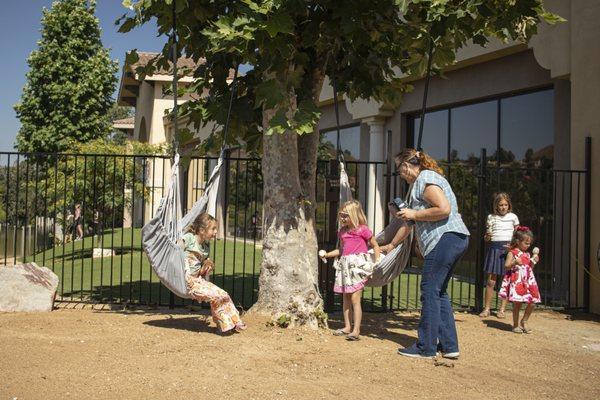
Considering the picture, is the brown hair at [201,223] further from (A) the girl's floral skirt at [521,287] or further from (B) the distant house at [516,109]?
(A) the girl's floral skirt at [521,287]

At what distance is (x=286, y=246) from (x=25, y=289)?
3.16 metres

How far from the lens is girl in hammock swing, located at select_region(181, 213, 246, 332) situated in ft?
19.7

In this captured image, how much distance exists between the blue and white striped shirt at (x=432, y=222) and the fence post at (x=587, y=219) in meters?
3.95

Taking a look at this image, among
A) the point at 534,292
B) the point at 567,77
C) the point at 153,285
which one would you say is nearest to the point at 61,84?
the point at 153,285

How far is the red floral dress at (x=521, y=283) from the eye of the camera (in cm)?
705

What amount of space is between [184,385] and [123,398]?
0.45m

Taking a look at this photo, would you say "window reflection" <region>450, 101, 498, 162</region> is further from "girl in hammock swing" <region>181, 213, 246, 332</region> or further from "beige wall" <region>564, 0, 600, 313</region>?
"girl in hammock swing" <region>181, 213, 246, 332</region>

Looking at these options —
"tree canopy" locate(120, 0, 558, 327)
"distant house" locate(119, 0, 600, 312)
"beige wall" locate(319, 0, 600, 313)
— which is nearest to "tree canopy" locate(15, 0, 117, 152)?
"distant house" locate(119, 0, 600, 312)

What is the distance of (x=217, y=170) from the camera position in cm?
647

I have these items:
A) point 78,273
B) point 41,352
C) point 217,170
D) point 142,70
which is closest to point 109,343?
point 41,352

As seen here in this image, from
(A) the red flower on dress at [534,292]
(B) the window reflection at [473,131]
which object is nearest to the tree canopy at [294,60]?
(A) the red flower on dress at [534,292]

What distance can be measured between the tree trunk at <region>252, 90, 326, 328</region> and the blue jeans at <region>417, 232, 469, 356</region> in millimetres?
1362

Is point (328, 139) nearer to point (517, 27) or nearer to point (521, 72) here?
point (521, 72)

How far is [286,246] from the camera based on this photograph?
648 cm
